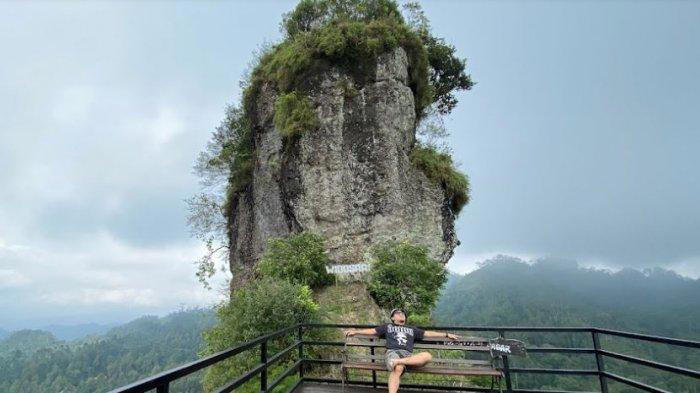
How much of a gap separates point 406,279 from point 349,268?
209 centimetres

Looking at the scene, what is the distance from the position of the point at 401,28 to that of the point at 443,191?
786 cm

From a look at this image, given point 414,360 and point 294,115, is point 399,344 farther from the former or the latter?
point 294,115

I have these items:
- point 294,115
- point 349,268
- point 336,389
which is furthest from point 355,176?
point 336,389

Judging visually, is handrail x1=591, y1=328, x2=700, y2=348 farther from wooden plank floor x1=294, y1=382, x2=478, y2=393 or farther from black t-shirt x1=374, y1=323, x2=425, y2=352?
black t-shirt x1=374, y1=323, x2=425, y2=352

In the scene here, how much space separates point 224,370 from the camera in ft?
24.3

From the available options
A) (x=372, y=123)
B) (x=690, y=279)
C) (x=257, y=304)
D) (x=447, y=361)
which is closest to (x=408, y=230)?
(x=372, y=123)

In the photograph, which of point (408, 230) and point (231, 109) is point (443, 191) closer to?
point (408, 230)

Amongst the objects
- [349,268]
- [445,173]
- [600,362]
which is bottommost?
[600,362]

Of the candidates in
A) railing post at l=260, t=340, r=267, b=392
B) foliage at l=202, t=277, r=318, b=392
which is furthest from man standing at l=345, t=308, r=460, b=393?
foliage at l=202, t=277, r=318, b=392

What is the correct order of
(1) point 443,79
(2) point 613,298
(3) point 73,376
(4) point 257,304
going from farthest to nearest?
(2) point 613,298
(3) point 73,376
(1) point 443,79
(4) point 257,304

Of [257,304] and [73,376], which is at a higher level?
[257,304]

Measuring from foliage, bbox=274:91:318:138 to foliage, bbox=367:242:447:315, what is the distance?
20.8 feet

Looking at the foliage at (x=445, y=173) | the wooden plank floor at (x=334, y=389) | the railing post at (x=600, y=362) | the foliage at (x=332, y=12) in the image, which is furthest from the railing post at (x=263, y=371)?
the foliage at (x=332, y=12)

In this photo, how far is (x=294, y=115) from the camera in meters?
16.4
